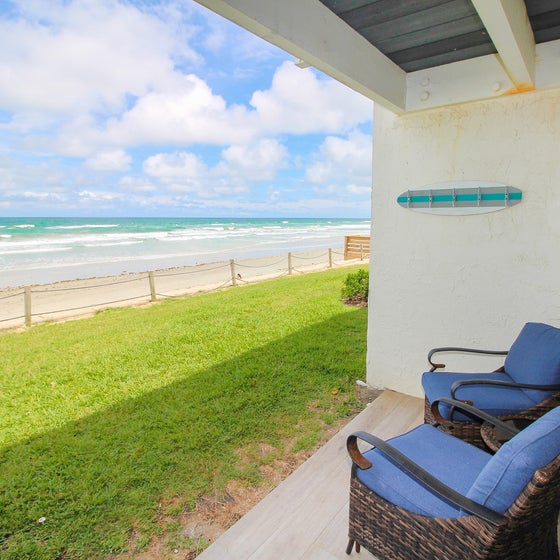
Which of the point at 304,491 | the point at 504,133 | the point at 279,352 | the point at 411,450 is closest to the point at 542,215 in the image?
the point at 504,133

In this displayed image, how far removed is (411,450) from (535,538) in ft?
1.59

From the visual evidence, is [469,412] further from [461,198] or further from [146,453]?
[146,453]

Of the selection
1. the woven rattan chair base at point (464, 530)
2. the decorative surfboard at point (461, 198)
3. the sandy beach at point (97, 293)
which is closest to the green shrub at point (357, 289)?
the decorative surfboard at point (461, 198)

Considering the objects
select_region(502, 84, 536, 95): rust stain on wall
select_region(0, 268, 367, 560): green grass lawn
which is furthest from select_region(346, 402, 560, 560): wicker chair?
select_region(502, 84, 536, 95): rust stain on wall

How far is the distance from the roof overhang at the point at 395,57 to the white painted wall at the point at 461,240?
0.46ft

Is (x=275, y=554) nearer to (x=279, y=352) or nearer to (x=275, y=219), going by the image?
(x=279, y=352)

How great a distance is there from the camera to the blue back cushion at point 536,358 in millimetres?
2000

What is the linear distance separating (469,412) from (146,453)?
2003mm

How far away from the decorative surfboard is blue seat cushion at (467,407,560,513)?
68.5 inches

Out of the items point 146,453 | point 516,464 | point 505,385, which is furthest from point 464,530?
point 146,453

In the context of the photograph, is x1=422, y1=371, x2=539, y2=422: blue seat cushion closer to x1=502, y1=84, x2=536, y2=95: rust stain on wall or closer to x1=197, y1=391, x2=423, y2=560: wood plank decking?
x1=197, y1=391, x2=423, y2=560: wood plank decking

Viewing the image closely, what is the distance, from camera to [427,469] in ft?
4.74

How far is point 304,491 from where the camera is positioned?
1.97 metres

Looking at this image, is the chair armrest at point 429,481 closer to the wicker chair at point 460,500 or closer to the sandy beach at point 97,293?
the wicker chair at point 460,500
